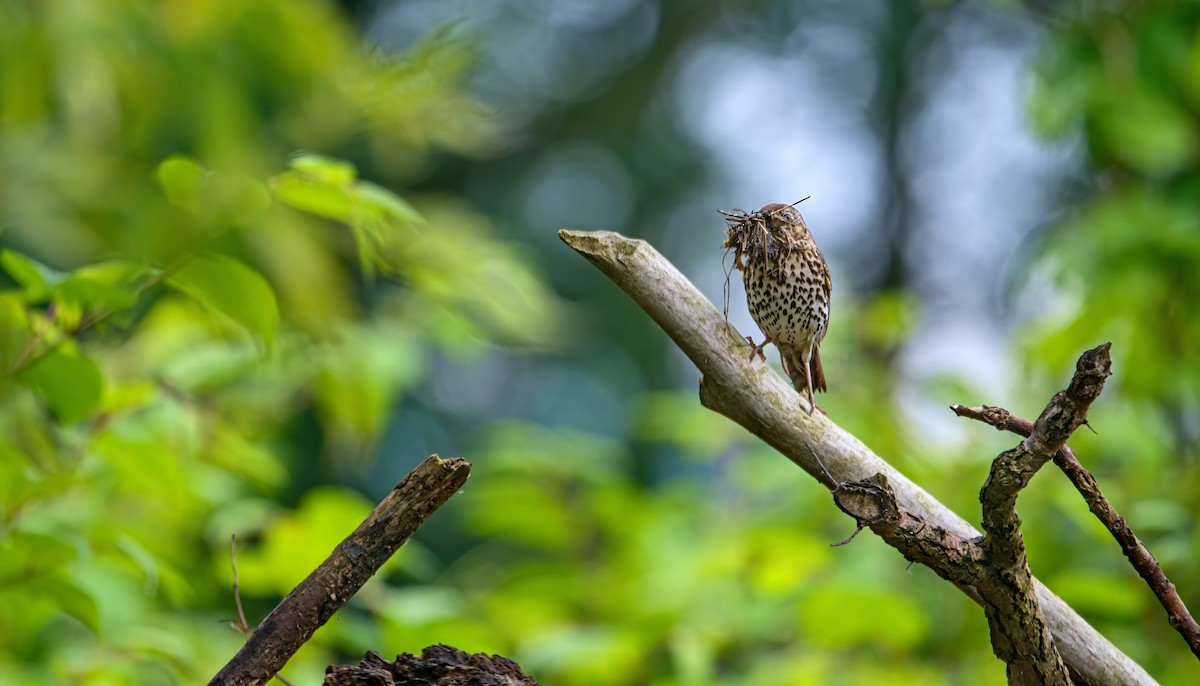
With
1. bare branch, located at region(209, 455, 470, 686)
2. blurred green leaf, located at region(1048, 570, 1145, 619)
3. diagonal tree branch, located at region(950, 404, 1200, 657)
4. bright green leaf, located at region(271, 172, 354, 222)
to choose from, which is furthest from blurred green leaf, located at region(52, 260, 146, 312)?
blurred green leaf, located at region(1048, 570, 1145, 619)

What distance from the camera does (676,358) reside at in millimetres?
9094

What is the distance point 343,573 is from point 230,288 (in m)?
0.71

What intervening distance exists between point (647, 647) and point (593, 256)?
210 cm

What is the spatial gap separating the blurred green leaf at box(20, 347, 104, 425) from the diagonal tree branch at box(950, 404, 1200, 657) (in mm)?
1387

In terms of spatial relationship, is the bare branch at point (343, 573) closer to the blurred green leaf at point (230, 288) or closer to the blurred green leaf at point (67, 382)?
the blurred green leaf at point (230, 288)

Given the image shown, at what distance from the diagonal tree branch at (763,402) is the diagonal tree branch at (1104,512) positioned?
82 mm

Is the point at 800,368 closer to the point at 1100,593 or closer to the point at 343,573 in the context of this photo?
the point at 343,573

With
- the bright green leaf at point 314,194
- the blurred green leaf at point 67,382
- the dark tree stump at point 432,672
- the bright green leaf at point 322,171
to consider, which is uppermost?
the bright green leaf at point 322,171

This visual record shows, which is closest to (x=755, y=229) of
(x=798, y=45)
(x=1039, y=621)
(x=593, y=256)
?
(x=593, y=256)

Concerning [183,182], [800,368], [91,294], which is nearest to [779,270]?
[800,368]

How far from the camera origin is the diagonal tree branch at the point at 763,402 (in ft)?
4.54

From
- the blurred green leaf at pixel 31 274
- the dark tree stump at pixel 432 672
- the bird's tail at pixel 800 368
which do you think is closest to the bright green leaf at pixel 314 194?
the blurred green leaf at pixel 31 274

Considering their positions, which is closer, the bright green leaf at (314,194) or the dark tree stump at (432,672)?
the dark tree stump at (432,672)

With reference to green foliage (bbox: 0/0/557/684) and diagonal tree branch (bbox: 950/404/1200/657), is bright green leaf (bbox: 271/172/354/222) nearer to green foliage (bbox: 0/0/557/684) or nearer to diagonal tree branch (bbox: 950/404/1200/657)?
green foliage (bbox: 0/0/557/684)
